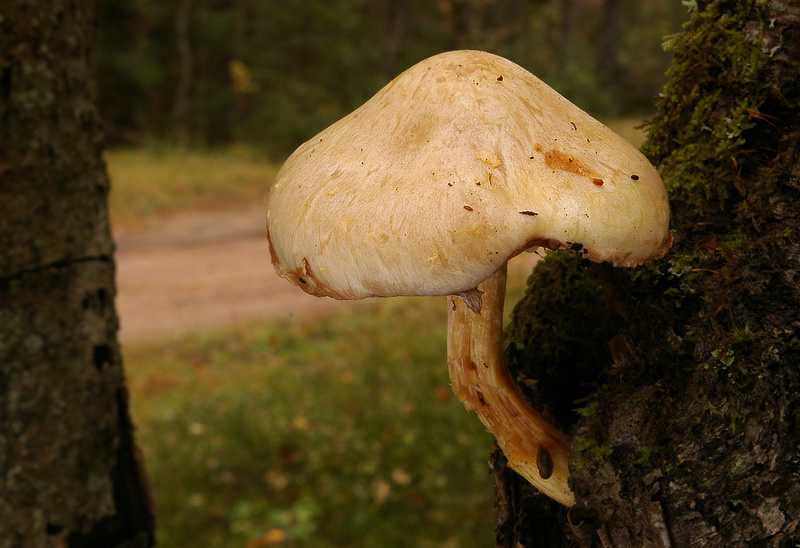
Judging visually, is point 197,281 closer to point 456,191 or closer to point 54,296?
point 54,296

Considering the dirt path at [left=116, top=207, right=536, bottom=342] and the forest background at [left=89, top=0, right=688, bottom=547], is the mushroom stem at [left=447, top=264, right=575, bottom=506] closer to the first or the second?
the forest background at [left=89, top=0, right=688, bottom=547]

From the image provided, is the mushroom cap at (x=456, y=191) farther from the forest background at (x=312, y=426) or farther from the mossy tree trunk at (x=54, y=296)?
the mossy tree trunk at (x=54, y=296)

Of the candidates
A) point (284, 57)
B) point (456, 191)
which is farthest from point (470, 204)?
point (284, 57)

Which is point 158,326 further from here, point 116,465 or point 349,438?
point 116,465

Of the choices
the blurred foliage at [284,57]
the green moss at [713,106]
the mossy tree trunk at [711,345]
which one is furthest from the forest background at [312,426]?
the blurred foliage at [284,57]

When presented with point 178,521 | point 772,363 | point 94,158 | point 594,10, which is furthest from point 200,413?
point 594,10

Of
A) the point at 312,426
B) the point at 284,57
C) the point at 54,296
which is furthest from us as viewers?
the point at 284,57
